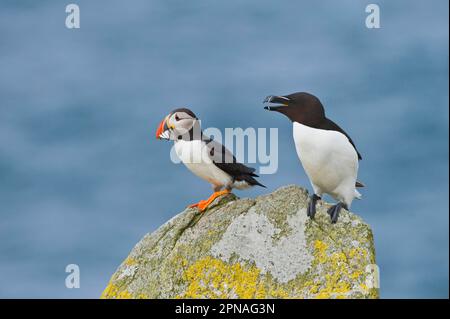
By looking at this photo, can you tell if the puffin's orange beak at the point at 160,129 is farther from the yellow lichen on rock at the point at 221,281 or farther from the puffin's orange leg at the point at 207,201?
the yellow lichen on rock at the point at 221,281

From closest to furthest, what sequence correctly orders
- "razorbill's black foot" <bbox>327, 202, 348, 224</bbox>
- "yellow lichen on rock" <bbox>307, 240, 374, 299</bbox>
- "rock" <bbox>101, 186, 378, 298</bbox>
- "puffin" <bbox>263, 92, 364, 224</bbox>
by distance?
"yellow lichen on rock" <bbox>307, 240, 374, 299</bbox>
"rock" <bbox>101, 186, 378, 298</bbox>
"razorbill's black foot" <bbox>327, 202, 348, 224</bbox>
"puffin" <bbox>263, 92, 364, 224</bbox>

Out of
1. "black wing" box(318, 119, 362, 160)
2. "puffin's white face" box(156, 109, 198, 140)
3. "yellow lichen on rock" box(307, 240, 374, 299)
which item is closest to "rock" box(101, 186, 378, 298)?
"yellow lichen on rock" box(307, 240, 374, 299)

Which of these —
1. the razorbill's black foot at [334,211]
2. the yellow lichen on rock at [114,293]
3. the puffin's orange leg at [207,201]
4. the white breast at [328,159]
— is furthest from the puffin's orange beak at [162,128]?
the razorbill's black foot at [334,211]

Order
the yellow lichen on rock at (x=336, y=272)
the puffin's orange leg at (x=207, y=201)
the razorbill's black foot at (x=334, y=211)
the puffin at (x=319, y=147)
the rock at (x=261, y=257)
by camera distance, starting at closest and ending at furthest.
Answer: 1. the yellow lichen on rock at (x=336, y=272)
2. the rock at (x=261, y=257)
3. the razorbill's black foot at (x=334, y=211)
4. the puffin at (x=319, y=147)
5. the puffin's orange leg at (x=207, y=201)

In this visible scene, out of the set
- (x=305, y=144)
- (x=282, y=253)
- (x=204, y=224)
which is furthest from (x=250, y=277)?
(x=305, y=144)

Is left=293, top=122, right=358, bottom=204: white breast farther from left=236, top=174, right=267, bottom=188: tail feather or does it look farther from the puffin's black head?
left=236, top=174, right=267, bottom=188: tail feather

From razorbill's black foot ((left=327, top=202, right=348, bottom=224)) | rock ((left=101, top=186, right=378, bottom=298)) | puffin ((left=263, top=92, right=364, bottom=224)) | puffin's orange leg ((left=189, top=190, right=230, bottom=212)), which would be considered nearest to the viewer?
rock ((left=101, top=186, right=378, bottom=298))

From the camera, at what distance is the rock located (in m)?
7.73

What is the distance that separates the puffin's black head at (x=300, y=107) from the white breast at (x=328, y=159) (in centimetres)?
9

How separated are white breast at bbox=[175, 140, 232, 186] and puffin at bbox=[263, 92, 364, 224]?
0.96 m

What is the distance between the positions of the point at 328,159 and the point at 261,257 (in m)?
1.37

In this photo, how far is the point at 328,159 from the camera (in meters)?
8.41

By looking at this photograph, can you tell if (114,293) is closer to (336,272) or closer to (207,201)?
(207,201)

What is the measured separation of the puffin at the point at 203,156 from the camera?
29.1ft
